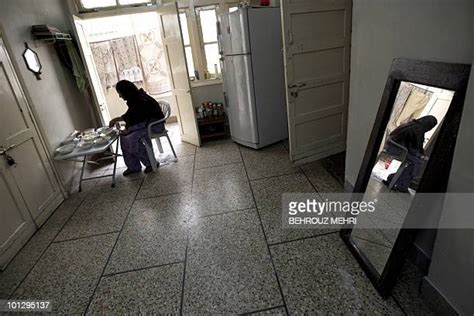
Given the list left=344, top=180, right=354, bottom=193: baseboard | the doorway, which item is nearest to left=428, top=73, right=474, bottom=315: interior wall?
left=344, top=180, right=354, bottom=193: baseboard

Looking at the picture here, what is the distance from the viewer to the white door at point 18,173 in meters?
2.26

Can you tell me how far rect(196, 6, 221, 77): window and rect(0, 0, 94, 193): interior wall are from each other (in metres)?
1.98

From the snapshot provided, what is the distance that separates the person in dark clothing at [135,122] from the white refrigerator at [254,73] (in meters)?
1.14

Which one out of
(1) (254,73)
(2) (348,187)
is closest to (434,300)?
(2) (348,187)

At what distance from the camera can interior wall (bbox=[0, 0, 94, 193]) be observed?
2682mm

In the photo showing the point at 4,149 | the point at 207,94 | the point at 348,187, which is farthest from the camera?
the point at 207,94

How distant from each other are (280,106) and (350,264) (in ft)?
8.38

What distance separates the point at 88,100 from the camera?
4164 mm

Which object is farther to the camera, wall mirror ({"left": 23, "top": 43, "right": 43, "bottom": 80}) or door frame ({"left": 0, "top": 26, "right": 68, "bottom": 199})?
wall mirror ({"left": 23, "top": 43, "right": 43, "bottom": 80})

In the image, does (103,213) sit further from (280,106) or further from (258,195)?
(280,106)

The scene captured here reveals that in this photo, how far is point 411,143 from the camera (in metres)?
1.45

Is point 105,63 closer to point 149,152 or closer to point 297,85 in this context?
point 149,152

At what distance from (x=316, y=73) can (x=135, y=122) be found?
235 cm

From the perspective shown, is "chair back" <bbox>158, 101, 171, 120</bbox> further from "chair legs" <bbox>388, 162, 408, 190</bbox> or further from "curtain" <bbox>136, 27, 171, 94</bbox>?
"chair legs" <bbox>388, 162, 408, 190</bbox>
